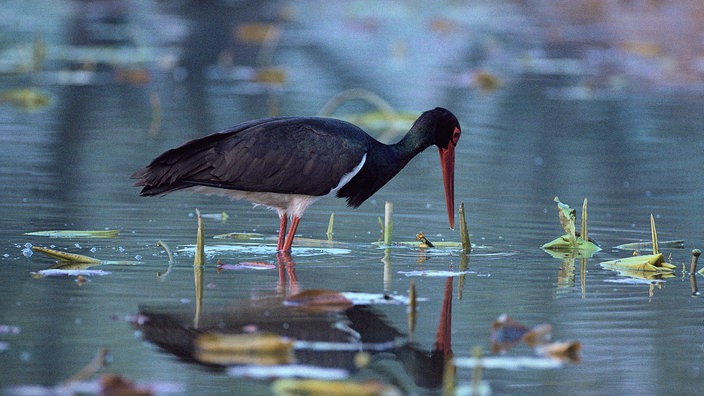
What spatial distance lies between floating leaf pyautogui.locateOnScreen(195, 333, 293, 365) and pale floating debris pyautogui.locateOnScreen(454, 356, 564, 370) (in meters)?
0.75

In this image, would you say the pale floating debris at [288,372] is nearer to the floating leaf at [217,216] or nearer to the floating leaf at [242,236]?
the floating leaf at [242,236]

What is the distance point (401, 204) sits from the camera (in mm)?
11359

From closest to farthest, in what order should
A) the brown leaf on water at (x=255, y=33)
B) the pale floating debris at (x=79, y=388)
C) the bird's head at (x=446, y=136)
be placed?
1. the pale floating debris at (x=79, y=388)
2. the bird's head at (x=446, y=136)
3. the brown leaf on water at (x=255, y=33)

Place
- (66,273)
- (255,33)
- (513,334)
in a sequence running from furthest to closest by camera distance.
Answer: (255,33)
(66,273)
(513,334)

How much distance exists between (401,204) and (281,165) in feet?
7.56

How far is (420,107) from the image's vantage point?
18.0 meters

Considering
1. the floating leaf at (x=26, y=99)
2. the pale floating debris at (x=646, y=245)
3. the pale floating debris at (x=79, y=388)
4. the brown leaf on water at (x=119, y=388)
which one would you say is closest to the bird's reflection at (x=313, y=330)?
the pale floating debris at (x=79, y=388)

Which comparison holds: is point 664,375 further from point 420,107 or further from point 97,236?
point 420,107

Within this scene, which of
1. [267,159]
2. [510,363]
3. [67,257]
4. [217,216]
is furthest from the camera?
[217,216]

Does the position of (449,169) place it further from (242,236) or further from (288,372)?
(288,372)

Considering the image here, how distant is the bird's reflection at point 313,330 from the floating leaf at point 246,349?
0.05m

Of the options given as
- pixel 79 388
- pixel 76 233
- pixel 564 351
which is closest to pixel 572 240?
pixel 564 351

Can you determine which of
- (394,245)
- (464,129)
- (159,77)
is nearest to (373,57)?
(159,77)

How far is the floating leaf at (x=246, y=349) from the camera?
242 inches
